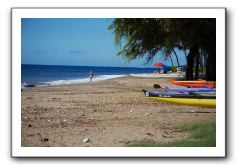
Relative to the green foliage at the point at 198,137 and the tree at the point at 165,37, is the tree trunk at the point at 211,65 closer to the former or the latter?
the tree at the point at 165,37

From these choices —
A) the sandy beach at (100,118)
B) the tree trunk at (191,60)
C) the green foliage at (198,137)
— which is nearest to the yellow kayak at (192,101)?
the sandy beach at (100,118)

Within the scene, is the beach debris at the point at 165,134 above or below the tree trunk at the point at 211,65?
below

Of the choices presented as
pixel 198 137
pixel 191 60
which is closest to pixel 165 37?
pixel 191 60

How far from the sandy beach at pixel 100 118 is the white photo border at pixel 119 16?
6 centimetres

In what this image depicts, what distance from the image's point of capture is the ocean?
4.55 m

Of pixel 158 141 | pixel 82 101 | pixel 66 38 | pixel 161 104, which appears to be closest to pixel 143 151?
pixel 158 141

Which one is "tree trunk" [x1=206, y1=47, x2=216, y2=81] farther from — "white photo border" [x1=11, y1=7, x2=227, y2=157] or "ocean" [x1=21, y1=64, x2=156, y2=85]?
"ocean" [x1=21, y1=64, x2=156, y2=85]

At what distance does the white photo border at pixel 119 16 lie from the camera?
439cm

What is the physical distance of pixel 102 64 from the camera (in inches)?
187

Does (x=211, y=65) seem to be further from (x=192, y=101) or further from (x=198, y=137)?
(x=198, y=137)

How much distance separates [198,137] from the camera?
4500 mm

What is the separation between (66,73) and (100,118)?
59 cm

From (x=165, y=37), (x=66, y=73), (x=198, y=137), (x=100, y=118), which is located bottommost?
(x=198, y=137)

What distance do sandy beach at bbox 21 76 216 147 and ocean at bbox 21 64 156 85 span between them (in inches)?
4.1
